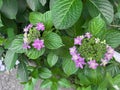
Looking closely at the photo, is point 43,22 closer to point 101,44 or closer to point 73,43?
point 73,43

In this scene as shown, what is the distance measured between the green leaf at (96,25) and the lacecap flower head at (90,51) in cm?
4

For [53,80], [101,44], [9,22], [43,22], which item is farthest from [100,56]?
[9,22]

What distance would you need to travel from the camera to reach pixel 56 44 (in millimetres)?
937

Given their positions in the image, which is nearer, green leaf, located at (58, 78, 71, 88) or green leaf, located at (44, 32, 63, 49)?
green leaf, located at (44, 32, 63, 49)

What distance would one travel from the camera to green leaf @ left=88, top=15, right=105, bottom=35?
3.04 ft

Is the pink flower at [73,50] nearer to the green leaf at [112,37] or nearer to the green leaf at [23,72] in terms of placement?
the green leaf at [112,37]

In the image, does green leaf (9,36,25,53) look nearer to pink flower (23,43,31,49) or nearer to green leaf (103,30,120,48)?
pink flower (23,43,31,49)

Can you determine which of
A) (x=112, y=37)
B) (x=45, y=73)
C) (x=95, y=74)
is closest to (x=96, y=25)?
(x=112, y=37)

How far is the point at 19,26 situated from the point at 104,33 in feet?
1.49

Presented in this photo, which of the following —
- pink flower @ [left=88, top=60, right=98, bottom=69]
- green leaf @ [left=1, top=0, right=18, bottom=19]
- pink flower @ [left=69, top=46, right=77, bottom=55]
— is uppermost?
green leaf @ [left=1, top=0, right=18, bottom=19]

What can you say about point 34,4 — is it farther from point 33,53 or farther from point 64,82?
point 64,82

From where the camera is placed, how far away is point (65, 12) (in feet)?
3.01

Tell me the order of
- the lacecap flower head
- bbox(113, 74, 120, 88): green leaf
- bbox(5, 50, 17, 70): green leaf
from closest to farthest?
the lacecap flower head
bbox(113, 74, 120, 88): green leaf
bbox(5, 50, 17, 70): green leaf

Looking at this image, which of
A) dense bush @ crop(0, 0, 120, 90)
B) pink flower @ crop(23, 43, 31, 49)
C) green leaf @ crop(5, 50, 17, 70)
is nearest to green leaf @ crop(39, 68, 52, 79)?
dense bush @ crop(0, 0, 120, 90)
